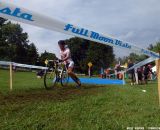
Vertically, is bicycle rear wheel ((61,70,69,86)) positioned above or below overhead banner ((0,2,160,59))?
below

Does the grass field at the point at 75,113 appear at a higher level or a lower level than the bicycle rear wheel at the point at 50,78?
lower

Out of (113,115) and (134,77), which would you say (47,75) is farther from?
(134,77)

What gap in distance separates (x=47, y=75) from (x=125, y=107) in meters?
4.83

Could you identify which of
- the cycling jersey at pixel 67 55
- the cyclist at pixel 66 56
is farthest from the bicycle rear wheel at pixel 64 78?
the cycling jersey at pixel 67 55

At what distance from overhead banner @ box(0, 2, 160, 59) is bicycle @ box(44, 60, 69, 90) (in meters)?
3.93

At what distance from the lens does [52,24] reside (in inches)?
272

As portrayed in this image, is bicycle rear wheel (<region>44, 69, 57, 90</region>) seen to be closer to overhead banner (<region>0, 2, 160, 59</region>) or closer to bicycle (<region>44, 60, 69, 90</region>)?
bicycle (<region>44, 60, 69, 90</region>)

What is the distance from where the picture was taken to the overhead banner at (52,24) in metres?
6.10

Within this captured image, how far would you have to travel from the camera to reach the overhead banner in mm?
6099

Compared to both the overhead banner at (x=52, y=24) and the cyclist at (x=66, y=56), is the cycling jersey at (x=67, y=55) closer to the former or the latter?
the cyclist at (x=66, y=56)

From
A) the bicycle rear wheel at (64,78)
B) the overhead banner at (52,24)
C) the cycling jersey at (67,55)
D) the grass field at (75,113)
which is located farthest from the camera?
the bicycle rear wheel at (64,78)

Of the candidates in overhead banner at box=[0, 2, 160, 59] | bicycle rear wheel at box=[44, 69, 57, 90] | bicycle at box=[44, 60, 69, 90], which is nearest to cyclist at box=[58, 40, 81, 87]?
bicycle at box=[44, 60, 69, 90]

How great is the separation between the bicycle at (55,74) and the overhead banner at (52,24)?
393 cm

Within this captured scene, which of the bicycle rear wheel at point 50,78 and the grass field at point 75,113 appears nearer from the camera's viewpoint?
the grass field at point 75,113
